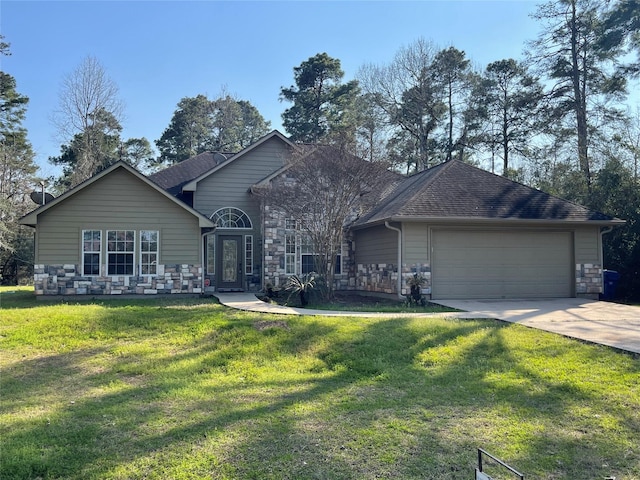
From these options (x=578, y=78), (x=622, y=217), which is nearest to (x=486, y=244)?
(x=622, y=217)

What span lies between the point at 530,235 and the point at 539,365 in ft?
28.3

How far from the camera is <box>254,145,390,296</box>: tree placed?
13031mm

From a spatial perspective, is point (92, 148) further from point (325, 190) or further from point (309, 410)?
point (309, 410)

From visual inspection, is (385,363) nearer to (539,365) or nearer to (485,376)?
(485,376)

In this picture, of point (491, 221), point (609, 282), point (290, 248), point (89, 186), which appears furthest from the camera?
point (290, 248)

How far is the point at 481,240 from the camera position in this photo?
14.0 m

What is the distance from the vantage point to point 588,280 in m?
14.5

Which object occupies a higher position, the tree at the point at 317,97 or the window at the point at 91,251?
the tree at the point at 317,97

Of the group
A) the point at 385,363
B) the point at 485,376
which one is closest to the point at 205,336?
the point at 385,363

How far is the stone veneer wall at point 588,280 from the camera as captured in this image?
47.5ft

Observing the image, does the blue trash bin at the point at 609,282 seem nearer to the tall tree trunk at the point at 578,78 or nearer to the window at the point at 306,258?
the window at the point at 306,258

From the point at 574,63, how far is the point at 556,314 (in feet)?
58.8

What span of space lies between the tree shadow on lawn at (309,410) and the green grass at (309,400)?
0.02 metres

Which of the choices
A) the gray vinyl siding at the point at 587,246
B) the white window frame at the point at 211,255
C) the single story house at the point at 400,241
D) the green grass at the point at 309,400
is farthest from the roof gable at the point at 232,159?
the gray vinyl siding at the point at 587,246
